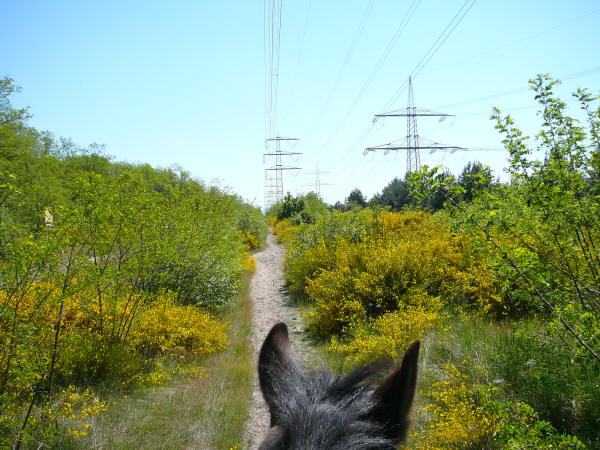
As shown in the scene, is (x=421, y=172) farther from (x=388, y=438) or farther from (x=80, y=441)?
(x=80, y=441)

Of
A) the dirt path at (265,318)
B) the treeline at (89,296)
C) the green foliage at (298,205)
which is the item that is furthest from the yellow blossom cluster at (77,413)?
the green foliage at (298,205)

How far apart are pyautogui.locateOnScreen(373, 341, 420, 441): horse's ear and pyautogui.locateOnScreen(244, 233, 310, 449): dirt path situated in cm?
49

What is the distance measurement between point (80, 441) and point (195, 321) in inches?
125

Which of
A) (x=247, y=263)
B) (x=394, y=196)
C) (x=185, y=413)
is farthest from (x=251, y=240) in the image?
(x=185, y=413)

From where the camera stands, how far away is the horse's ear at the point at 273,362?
1.34 metres

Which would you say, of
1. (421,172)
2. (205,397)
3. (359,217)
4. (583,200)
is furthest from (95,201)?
(359,217)

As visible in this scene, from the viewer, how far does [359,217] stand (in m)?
12.8

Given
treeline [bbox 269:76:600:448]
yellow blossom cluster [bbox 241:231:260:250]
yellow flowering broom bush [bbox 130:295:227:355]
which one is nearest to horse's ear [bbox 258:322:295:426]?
treeline [bbox 269:76:600:448]

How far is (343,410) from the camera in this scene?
1.15 metres

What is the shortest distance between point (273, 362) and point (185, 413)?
14.1 feet

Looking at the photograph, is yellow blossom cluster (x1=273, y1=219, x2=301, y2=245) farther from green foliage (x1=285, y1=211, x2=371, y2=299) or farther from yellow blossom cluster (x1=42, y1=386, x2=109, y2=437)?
yellow blossom cluster (x1=42, y1=386, x2=109, y2=437)

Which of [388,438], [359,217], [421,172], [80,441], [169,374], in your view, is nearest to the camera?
[388,438]

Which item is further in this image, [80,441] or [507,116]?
[80,441]

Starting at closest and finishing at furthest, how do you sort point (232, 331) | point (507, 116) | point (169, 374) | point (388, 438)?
point (388, 438), point (507, 116), point (169, 374), point (232, 331)
